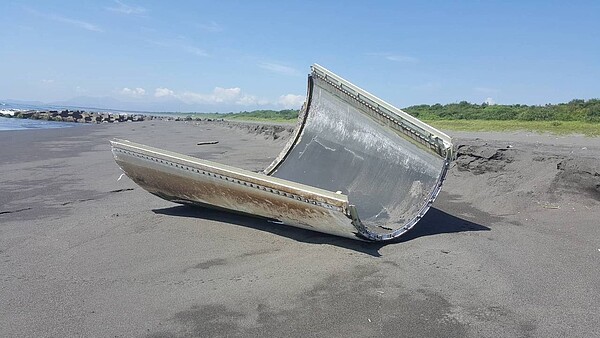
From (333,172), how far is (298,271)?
290 cm

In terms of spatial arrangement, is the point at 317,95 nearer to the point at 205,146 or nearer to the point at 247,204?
the point at 247,204

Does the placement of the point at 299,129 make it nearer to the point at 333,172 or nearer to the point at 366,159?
the point at 333,172

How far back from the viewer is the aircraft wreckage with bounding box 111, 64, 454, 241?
4160 mm

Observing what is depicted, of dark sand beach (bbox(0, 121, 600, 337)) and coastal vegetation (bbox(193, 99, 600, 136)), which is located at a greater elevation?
coastal vegetation (bbox(193, 99, 600, 136))

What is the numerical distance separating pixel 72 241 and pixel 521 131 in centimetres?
1797

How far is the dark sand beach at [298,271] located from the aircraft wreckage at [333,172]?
1.07 feet

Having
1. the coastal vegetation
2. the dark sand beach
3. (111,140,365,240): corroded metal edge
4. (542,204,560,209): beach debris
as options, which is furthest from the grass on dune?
(111,140,365,240): corroded metal edge

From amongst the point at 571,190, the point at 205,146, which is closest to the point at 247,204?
the point at 571,190

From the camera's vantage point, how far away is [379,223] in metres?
5.19

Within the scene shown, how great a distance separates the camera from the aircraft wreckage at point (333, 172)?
4160 millimetres

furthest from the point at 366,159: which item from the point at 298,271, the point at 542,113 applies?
the point at 542,113

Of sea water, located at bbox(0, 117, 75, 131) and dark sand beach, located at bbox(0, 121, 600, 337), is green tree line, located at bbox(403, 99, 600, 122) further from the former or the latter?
sea water, located at bbox(0, 117, 75, 131)

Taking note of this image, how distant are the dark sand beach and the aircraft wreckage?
1.07 ft

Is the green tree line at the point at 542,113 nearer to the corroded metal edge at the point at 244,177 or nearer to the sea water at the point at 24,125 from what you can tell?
the corroded metal edge at the point at 244,177
